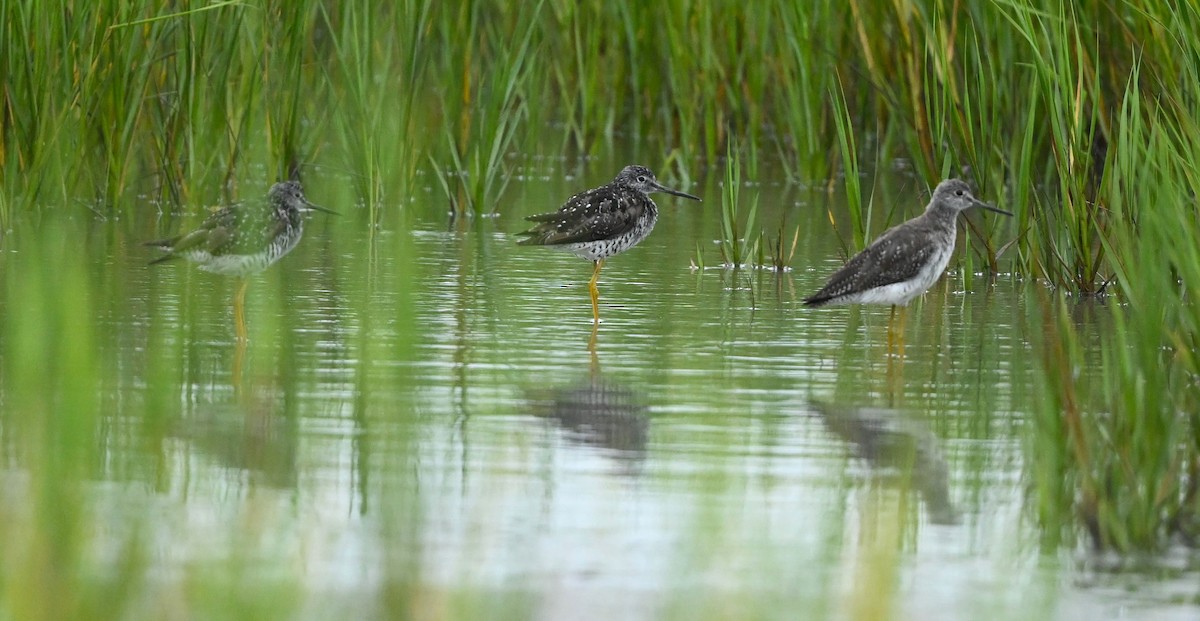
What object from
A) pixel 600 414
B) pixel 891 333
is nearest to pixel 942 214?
pixel 891 333

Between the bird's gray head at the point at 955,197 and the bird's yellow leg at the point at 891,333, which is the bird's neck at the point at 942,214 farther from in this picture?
the bird's yellow leg at the point at 891,333

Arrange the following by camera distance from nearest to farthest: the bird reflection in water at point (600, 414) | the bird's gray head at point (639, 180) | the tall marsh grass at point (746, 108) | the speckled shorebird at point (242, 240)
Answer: the bird reflection in water at point (600, 414) → the tall marsh grass at point (746, 108) → the speckled shorebird at point (242, 240) → the bird's gray head at point (639, 180)

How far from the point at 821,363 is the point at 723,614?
413 cm

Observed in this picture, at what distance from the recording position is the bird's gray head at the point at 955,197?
31.2 feet

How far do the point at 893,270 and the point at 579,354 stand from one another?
58.0 inches

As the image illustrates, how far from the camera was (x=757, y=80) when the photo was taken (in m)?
15.3

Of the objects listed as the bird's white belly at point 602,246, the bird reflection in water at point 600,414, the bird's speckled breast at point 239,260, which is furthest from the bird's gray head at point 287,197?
the bird reflection in water at point 600,414

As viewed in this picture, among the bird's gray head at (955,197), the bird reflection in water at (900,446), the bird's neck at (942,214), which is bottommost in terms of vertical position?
the bird reflection in water at (900,446)

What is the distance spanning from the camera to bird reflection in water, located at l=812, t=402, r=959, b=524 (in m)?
5.81

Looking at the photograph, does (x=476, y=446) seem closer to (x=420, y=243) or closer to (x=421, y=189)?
(x=420, y=243)

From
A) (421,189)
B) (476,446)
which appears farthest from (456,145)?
(476,446)

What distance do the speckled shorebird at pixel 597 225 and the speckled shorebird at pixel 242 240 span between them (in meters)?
1.48

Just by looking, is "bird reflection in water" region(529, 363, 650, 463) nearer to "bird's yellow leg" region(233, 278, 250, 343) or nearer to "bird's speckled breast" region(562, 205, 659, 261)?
"bird's yellow leg" region(233, 278, 250, 343)

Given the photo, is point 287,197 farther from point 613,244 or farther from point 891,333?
point 891,333
